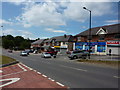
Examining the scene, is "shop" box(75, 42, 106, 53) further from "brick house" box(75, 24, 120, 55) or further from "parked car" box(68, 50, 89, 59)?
"parked car" box(68, 50, 89, 59)

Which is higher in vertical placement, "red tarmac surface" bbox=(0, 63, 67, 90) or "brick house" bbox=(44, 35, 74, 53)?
"brick house" bbox=(44, 35, 74, 53)

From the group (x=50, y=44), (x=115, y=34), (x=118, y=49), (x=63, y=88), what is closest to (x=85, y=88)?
(x=63, y=88)

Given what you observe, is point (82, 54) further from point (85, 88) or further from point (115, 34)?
point (85, 88)

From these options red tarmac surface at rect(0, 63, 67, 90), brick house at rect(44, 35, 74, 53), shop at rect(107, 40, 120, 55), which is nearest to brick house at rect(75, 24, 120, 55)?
shop at rect(107, 40, 120, 55)

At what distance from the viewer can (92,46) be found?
1726 inches

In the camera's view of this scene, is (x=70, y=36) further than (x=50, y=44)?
No

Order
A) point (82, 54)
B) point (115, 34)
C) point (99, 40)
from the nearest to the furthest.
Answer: point (82, 54) → point (115, 34) → point (99, 40)

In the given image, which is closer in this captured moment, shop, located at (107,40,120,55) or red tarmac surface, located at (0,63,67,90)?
red tarmac surface, located at (0,63,67,90)

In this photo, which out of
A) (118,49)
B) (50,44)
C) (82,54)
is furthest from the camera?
(50,44)

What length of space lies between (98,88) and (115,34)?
34.7 meters

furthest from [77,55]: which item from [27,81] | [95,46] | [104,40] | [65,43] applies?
[65,43]

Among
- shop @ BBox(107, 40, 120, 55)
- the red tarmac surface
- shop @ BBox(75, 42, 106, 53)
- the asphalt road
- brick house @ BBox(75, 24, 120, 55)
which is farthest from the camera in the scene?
shop @ BBox(75, 42, 106, 53)

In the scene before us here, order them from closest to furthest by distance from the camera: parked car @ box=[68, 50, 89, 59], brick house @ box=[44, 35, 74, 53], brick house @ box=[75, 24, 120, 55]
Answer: parked car @ box=[68, 50, 89, 59] < brick house @ box=[75, 24, 120, 55] < brick house @ box=[44, 35, 74, 53]

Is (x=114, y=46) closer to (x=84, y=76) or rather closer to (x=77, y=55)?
(x=77, y=55)
